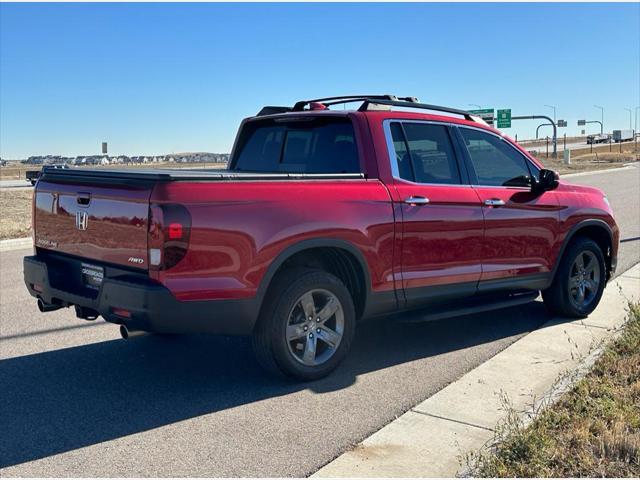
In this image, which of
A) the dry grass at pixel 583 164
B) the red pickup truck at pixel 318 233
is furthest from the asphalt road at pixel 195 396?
the dry grass at pixel 583 164

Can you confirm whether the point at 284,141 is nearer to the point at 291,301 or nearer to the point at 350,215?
the point at 350,215

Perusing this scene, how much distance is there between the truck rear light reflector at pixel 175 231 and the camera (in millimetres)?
4352

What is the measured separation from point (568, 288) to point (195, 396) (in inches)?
152

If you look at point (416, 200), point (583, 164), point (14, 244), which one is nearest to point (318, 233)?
point (416, 200)

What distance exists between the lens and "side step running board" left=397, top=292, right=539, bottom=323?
575cm

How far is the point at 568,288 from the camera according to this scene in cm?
692

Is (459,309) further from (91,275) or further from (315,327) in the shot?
(91,275)

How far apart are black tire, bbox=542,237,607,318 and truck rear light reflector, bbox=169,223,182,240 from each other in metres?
4.03

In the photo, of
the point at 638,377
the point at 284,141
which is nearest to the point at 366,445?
the point at 638,377

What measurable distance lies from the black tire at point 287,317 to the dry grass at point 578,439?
1.47 meters

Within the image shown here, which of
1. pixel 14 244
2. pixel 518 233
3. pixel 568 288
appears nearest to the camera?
pixel 518 233

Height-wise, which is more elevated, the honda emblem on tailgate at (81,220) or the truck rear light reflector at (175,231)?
the honda emblem on tailgate at (81,220)

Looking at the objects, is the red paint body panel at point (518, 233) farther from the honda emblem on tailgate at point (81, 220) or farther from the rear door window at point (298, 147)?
the honda emblem on tailgate at point (81, 220)

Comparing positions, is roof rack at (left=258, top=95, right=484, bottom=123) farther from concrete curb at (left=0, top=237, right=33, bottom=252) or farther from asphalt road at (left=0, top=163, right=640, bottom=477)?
concrete curb at (left=0, top=237, right=33, bottom=252)
